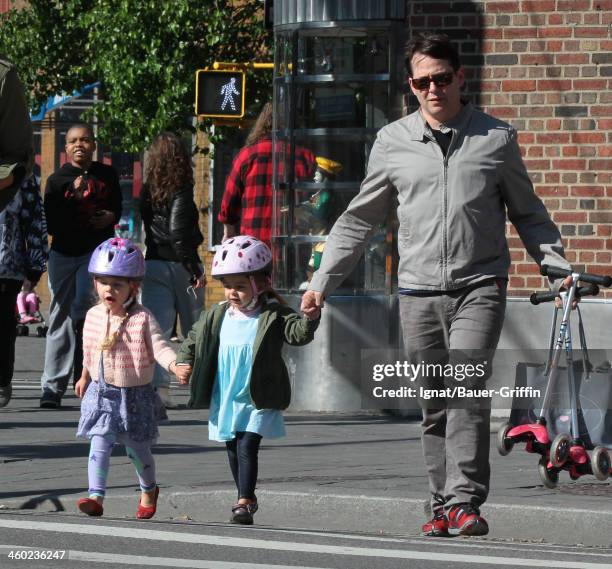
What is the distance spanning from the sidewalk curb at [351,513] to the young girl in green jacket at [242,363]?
0.35 metres

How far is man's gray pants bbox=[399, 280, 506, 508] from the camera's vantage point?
7059mm

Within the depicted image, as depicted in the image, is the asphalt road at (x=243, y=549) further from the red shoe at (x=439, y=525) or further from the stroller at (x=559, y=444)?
the stroller at (x=559, y=444)

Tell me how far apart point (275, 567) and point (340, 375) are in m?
5.93

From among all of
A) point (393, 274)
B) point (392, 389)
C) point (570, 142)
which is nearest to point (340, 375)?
point (393, 274)

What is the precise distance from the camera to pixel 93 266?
26.5ft

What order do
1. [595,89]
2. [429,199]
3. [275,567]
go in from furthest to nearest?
1. [595,89]
2. [429,199]
3. [275,567]

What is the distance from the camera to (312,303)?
7.23 metres

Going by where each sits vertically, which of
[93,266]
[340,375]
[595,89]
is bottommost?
[340,375]

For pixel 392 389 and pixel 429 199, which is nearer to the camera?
pixel 429 199

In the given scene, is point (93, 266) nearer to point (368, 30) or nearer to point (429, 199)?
point (429, 199)

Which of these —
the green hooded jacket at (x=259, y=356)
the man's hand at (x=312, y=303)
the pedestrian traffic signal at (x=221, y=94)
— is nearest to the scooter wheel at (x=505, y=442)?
the green hooded jacket at (x=259, y=356)

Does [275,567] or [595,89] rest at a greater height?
[595,89]

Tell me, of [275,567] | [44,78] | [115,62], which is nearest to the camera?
[275,567]

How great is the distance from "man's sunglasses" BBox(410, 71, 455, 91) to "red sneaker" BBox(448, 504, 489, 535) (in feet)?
5.38
